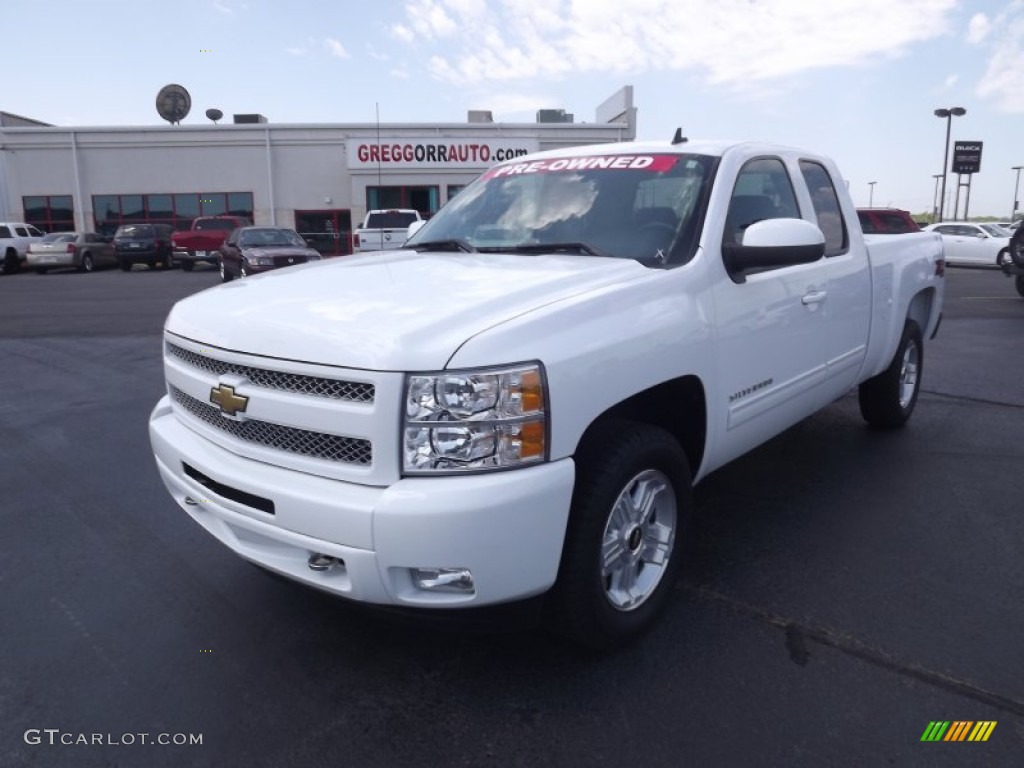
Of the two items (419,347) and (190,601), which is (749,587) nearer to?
(419,347)

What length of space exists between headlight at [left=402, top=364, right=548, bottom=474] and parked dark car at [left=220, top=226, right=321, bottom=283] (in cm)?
1468

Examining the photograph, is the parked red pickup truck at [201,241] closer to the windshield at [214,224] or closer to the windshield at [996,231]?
the windshield at [214,224]

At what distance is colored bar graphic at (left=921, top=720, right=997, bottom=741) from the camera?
241cm

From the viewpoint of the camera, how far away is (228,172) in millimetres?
32594

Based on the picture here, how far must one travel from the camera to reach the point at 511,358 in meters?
2.31

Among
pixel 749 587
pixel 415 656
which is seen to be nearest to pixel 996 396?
pixel 749 587

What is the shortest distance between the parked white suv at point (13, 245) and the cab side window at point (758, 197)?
29.9 meters

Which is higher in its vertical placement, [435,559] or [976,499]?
[435,559]

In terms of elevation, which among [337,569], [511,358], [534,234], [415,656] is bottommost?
[415,656]

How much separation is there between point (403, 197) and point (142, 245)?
32.2 ft

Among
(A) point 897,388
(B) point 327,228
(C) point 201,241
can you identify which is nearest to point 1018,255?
(A) point 897,388

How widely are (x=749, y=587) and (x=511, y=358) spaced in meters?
1.76

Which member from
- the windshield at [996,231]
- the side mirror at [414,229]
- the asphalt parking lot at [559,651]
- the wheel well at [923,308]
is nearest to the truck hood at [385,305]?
the asphalt parking lot at [559,651]

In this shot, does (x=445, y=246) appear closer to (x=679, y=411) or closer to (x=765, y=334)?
(x=679, y=411)
